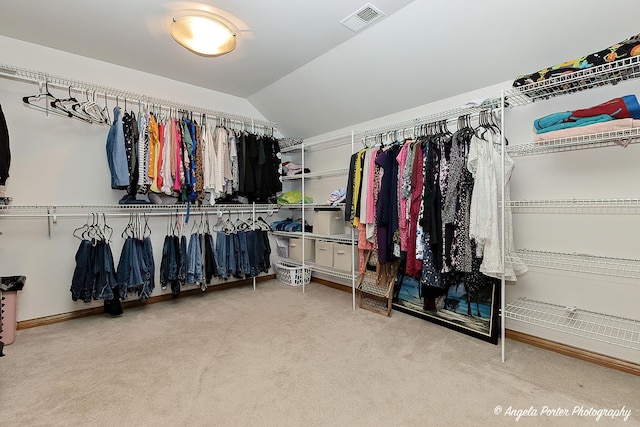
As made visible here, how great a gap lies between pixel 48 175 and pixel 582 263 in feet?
13.9

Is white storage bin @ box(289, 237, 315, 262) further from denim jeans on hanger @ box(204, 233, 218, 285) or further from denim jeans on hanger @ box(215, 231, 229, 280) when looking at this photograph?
denim jeans on hanger @ box(204, 233, 218, 285)

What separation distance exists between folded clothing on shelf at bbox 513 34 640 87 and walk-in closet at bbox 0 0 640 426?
1 cm

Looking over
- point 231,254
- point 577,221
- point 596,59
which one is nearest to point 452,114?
point 596,59

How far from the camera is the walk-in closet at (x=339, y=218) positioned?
1.68 metres

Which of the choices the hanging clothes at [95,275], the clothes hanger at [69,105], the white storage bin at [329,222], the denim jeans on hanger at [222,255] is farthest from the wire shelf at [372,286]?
the clothes hanger at [69,105]

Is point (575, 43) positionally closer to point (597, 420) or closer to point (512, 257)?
point (512, 257)

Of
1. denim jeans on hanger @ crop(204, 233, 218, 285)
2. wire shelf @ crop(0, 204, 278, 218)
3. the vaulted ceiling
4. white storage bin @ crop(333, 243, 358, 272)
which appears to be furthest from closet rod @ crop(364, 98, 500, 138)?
denim jeans on hanger @ crop(204, 233, 218, 285)

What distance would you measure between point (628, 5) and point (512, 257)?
156 cm

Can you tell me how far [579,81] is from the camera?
1.79 meters

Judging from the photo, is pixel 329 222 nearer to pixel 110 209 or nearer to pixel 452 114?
pixel 452 114

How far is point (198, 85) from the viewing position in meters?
3.52

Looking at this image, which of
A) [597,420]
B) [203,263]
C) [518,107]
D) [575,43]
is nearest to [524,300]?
[597,420]

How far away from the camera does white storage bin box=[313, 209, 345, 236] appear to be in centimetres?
342

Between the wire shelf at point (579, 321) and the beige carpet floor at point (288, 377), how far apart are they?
24cm
